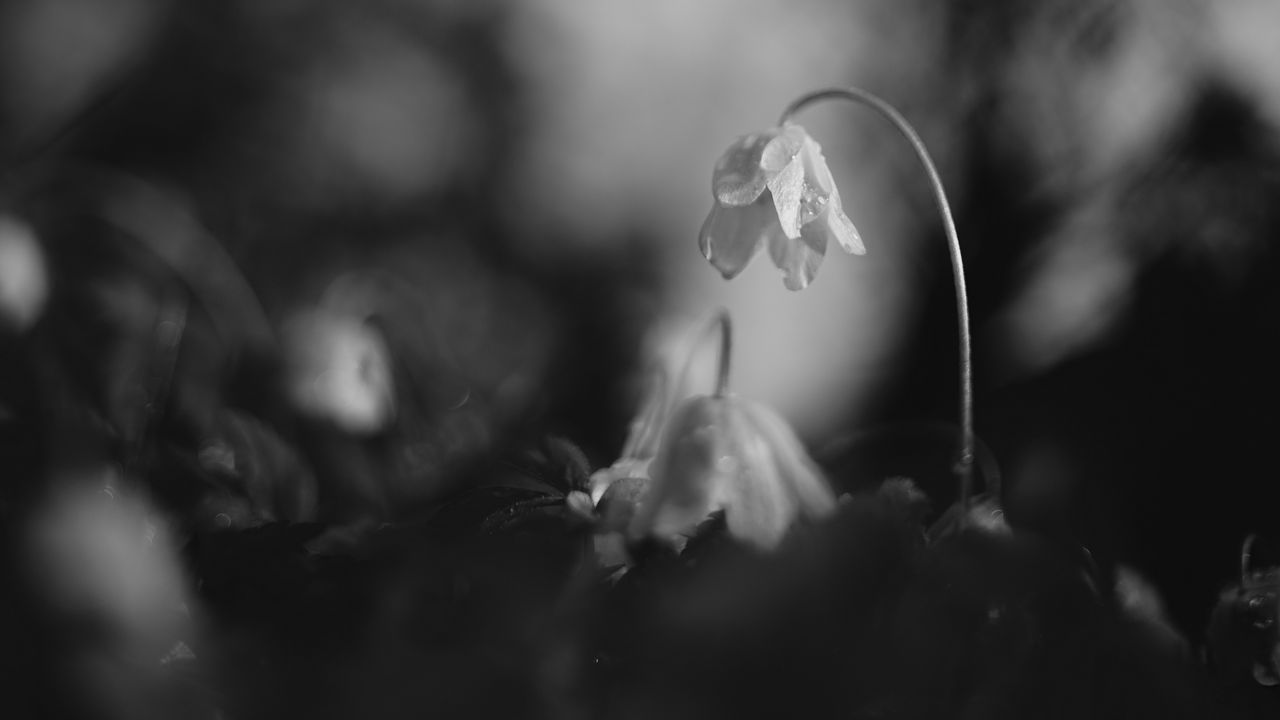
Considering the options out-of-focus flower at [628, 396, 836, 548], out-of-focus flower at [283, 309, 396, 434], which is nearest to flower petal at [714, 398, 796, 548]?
out-of-focus flower at [628, 396, 836, 548]

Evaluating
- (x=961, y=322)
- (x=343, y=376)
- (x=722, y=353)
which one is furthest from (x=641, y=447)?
(x=343, y=376)

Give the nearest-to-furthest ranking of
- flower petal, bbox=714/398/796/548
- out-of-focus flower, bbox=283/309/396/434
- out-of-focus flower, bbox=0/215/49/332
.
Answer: flower petal, bbox=714/398/796/548, out-of-focus flower, bbox=0/215/49/332, out-of-focus flower, bbox=283/309/396/434

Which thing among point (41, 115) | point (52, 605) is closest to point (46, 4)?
point (41, 115)

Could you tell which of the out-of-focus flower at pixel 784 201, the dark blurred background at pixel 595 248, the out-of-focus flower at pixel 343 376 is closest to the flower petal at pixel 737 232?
the out-of-focus flower at pixel 784 201

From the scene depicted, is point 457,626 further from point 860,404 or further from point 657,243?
point 657,243

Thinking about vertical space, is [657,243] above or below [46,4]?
below

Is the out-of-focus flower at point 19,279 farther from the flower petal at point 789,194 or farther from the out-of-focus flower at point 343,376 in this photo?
the flower petal at point 789,194

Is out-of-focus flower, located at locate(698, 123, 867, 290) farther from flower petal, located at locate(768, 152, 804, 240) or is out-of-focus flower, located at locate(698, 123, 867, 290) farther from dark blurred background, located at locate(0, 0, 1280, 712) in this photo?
dark blurred background, located at locate(0, 0, 1280, 712)
